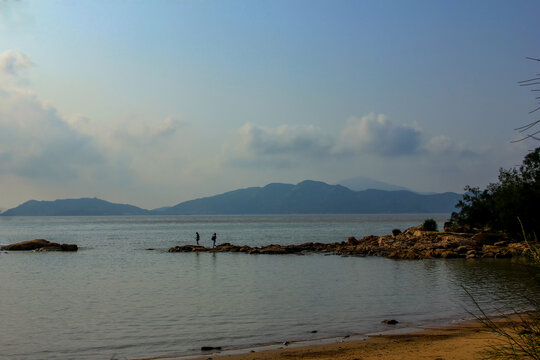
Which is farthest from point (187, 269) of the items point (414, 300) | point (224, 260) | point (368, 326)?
point (368, 326)

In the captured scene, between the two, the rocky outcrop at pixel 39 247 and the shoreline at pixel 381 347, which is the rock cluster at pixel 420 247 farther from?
the shoreline at pixel 381 347

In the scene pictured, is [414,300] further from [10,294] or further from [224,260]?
[224,260]

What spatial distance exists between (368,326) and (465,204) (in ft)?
164

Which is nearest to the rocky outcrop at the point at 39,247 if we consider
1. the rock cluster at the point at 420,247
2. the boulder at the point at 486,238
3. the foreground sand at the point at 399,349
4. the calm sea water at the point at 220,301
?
the rock cluster at the point at 420,247

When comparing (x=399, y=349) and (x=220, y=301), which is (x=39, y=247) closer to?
(x=220, y=301)

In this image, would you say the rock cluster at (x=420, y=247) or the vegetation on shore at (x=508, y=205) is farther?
the vegetation on shore at (x=508, y=205)

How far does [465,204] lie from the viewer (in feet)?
201

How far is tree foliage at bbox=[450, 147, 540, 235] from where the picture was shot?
47.0m

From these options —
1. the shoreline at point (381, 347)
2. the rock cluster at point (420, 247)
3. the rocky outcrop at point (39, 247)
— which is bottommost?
the shoreline at point (381, 347)

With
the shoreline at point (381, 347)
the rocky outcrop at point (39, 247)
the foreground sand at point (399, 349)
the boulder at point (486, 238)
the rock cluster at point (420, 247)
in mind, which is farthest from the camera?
the rocky outcrop at point (39, 247)

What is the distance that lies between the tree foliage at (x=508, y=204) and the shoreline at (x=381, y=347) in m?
29.8

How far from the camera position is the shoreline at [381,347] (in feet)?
40.4

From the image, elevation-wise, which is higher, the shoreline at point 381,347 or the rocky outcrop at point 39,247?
the rocky outcrop at point 39,247

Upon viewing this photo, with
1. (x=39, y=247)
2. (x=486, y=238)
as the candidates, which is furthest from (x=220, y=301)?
(x=39, y=247)
